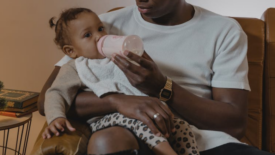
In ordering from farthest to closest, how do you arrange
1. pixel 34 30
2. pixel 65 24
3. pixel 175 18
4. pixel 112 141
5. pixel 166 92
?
pixel 34 30
pixel 175 18
pixel 65 24
pixel 166 92
pixel 112 141

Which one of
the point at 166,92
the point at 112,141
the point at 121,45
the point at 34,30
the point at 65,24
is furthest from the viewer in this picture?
the point at 34,30

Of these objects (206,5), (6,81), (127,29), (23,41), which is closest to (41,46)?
(23,41)

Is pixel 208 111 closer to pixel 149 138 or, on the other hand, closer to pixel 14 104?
pixel 149 138

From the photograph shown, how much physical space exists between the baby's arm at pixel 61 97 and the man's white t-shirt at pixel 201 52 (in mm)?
188

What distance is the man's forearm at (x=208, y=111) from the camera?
3.82 ft

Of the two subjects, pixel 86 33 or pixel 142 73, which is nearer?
pixel 142 73

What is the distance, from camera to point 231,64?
4.17ft

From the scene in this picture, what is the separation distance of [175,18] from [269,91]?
25.8 inches

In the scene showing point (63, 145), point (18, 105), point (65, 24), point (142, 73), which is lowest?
point (18, 105)

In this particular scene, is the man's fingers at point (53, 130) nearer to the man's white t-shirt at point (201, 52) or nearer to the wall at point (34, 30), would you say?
the man's white t-shirt at point (201, 52)

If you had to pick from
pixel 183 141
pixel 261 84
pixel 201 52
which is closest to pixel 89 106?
pixel 183 141

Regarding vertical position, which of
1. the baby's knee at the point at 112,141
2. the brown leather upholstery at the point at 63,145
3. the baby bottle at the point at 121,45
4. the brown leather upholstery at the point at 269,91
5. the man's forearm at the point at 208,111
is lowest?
the brown leather upholstery at the point at 269,91

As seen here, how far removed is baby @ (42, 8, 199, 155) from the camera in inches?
41.7

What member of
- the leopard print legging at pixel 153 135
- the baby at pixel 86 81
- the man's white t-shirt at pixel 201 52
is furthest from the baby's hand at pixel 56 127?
the man's white t-shirt at pixel 201 52
